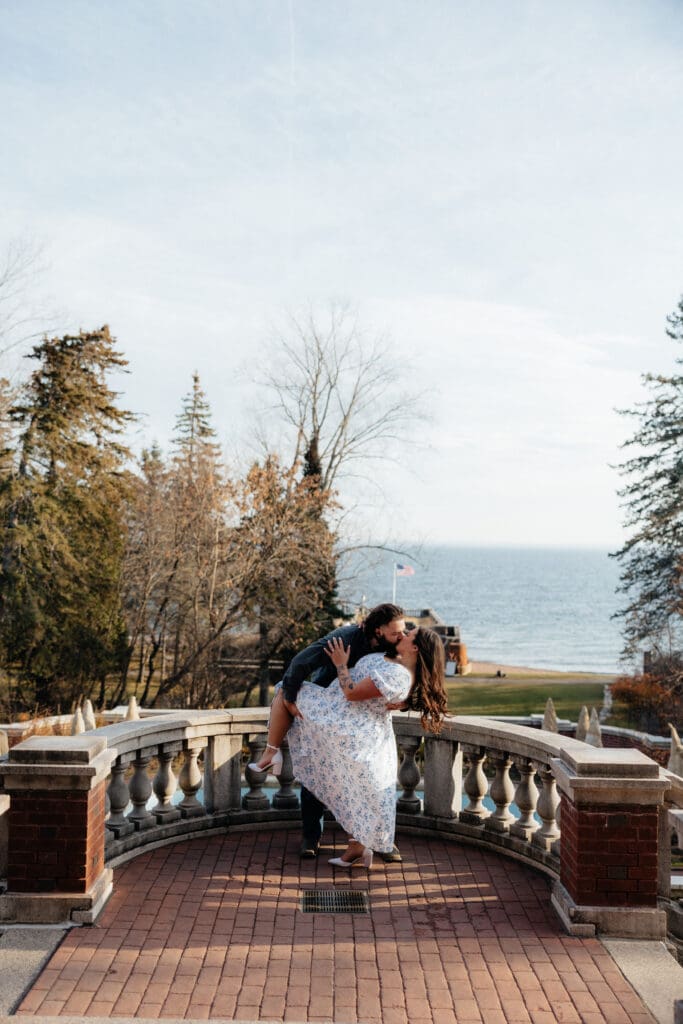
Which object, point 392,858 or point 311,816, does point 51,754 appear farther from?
point 392,858

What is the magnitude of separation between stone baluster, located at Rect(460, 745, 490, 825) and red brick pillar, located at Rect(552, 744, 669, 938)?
1568 millimetres

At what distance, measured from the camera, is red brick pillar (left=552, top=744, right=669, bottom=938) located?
5129 mm

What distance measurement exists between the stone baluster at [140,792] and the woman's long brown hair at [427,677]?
79.5 inches

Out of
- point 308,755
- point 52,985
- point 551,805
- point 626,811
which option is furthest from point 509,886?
point 52,985

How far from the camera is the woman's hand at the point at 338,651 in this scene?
5910 millimetres

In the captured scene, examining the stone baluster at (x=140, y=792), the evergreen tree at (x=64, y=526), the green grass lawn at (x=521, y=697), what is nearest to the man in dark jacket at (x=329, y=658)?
the stone baluster at (x=140, y=792)

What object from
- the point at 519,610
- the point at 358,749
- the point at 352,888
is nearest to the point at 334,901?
the point at 352,888

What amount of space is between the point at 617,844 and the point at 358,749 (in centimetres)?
169

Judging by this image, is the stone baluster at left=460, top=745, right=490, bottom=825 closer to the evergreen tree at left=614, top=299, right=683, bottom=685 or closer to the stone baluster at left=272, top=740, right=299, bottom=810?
the stone baluster at left=272, top=740, right=299, bottom=810

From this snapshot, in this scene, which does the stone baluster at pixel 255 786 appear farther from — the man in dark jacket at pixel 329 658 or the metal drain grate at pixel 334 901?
the metal drain grate at pixel 334 901

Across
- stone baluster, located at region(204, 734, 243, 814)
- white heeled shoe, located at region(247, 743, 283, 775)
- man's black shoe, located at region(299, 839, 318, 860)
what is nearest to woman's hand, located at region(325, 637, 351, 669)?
white heeled shoe, located at region(247, 743, 283, 775)

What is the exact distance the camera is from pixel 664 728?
1128 inches

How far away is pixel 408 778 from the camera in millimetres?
7035

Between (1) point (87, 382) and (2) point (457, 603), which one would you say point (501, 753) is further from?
(2) point (457, 603)
